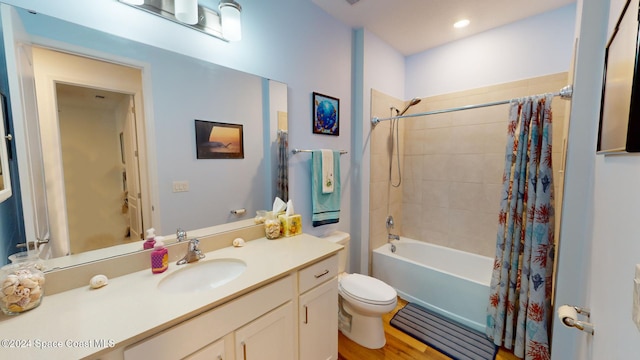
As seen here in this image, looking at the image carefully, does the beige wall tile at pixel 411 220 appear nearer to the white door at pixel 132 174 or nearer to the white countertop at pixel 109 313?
the white countertop at pixel 109 313

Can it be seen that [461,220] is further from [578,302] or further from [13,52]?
[13,52]

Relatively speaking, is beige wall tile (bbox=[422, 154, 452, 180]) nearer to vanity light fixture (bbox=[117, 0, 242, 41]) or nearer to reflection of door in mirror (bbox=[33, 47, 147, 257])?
vanity light fixture (bbox=[117, 0, 242, 41])

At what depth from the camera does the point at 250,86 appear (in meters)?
1.57

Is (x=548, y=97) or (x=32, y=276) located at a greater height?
(x=548, y=97)

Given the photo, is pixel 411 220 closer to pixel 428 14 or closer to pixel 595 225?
pixel 595 225

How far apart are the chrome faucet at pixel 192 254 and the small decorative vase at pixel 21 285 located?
48 centimetres

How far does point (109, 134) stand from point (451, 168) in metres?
2.78

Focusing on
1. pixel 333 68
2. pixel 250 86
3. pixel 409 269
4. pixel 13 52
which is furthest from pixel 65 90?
pixel 409 269

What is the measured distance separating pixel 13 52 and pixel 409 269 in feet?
9.25

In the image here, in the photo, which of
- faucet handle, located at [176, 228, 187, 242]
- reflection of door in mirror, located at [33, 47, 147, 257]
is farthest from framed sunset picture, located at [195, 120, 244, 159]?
faucet handle, located at [176, 228, 187, 242]

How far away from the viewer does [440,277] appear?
2.14m

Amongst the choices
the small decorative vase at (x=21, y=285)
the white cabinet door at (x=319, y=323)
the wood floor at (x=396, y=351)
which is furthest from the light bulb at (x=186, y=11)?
the wood floor at (x=396, y=351)

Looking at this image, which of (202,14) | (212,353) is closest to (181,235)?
(212,353)

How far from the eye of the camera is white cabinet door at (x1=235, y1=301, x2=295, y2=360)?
3.36ft
